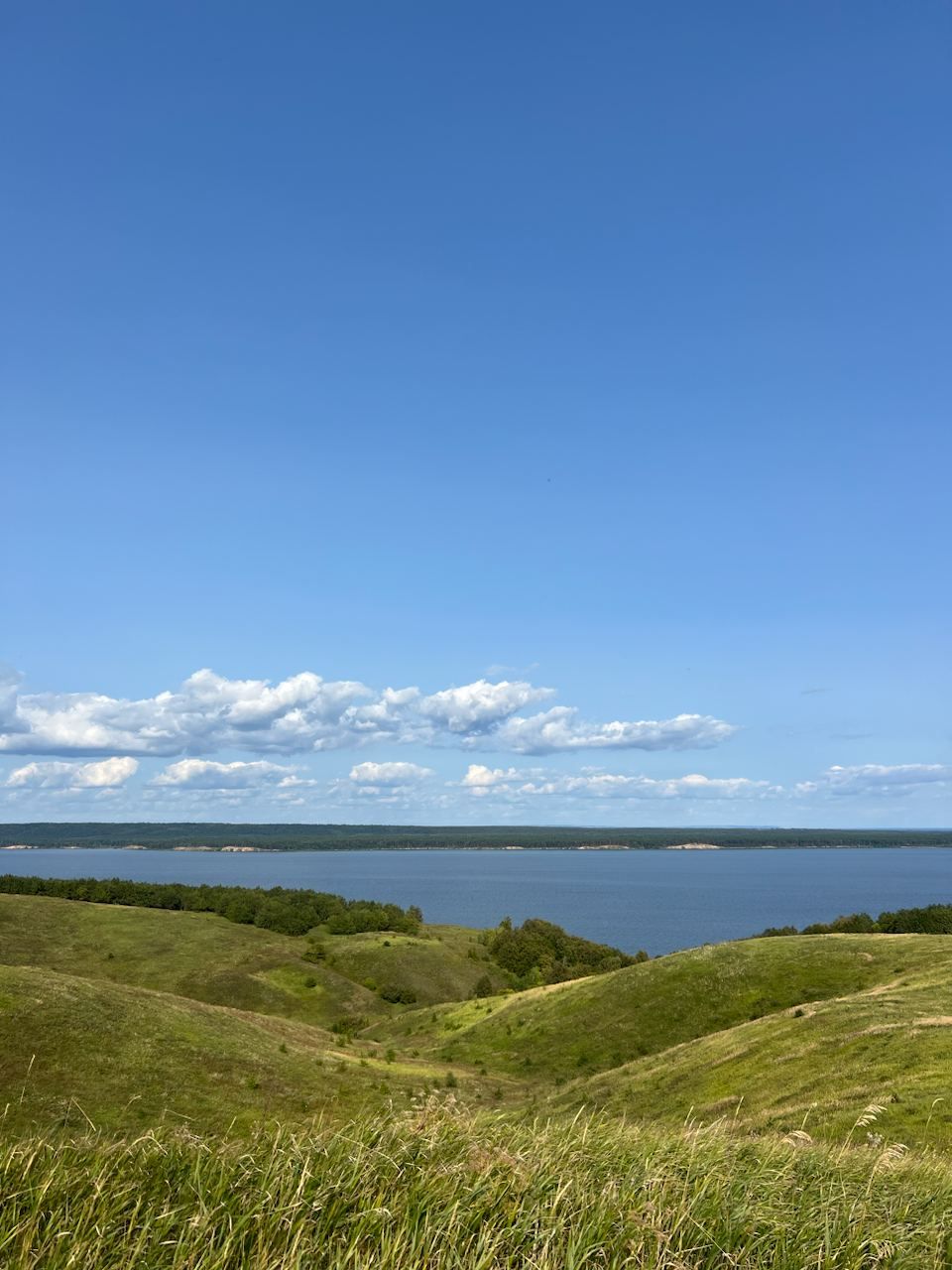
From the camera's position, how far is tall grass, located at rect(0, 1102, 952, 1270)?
7.58 metres

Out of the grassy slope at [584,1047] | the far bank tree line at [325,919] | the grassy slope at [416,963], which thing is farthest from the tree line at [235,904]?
the grassy slope at [584,1047]

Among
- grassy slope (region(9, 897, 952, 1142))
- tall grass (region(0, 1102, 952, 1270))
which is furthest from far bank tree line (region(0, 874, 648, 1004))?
tall grass (region(0, 1102, 952, 1270))

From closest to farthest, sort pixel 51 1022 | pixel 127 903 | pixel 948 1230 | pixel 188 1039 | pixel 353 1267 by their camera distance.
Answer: pixel 353 1267 → pixel 948 1230 → pixel 51 1022 → pixel 188 1039 → pixel 127 903

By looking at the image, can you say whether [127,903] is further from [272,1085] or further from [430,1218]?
[430,1218]

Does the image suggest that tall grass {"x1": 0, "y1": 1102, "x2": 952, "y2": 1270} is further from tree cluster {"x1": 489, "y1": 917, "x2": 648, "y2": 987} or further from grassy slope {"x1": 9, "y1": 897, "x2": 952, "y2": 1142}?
tree cluster {"x1": 489, "y1": 917, "x2": 648, "y2": 987}

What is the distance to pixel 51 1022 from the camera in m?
39.6

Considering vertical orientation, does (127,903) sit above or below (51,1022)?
below

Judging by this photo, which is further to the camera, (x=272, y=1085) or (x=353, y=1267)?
(x=272, y=1085)

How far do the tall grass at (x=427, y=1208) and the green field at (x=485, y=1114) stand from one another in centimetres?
3

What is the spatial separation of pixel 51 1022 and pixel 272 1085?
1061cm

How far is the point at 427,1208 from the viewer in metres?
8.34

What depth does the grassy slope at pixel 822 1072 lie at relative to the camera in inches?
1088

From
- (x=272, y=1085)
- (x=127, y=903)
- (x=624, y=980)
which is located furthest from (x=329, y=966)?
(x=272, y=1085)

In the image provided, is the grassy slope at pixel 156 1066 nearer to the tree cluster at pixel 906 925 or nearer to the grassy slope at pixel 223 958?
the tree cluster at pixel 906 925
